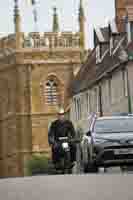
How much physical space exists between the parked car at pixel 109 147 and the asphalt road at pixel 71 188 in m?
4.27

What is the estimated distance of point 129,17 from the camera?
44562mm

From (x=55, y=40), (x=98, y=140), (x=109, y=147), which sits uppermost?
(x=55, y=40)

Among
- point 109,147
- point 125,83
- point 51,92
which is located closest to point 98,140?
point 109,147

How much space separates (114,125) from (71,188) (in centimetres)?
854

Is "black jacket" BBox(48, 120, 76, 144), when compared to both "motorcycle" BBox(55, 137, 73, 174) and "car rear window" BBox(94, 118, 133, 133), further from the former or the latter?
"car rear window" BBox(94, 118, 133, 133)

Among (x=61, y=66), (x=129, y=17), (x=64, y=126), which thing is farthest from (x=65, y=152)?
(x=61, y=66)

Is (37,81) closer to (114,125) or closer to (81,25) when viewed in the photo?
(81,25)

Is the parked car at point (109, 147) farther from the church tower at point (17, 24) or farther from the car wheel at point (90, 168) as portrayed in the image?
the church tower at point (17, 24)

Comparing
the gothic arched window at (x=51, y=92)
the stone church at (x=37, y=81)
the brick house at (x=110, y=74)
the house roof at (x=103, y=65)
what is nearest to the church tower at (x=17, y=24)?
the stone church at (x=37, y=81)

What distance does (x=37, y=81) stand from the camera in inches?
3196

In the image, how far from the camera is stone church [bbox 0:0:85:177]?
80.0 m

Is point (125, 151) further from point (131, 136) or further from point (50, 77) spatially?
point (50, 77)

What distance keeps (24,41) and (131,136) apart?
2390 inches

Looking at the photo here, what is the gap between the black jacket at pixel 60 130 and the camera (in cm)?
2166
